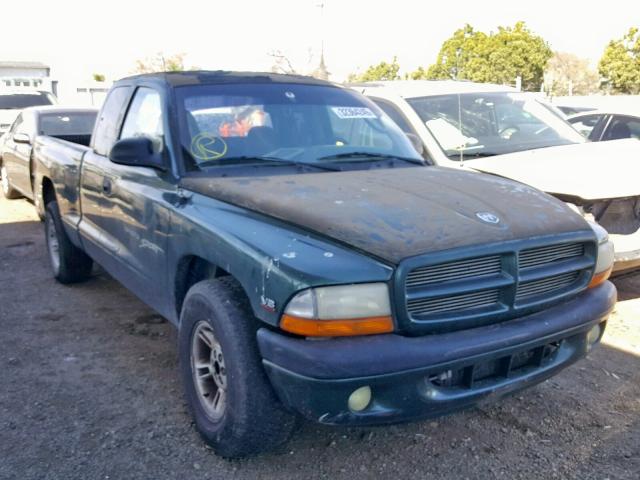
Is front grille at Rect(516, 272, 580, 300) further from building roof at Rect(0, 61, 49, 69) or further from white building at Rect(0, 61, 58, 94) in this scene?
building roof at Rect(0, 61, 49, 69)

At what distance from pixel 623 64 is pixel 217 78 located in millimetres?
31520

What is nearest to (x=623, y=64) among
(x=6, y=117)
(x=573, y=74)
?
(x=573, y=74)

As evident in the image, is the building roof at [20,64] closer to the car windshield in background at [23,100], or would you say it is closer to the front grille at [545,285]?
the car windshield in background at [23,100]

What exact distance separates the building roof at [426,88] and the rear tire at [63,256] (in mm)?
3125

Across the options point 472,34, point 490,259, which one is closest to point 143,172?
point 490,259

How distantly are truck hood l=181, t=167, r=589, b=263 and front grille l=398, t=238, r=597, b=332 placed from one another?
8 centimetres

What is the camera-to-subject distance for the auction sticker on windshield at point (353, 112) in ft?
13.9

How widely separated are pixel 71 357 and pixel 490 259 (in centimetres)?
292

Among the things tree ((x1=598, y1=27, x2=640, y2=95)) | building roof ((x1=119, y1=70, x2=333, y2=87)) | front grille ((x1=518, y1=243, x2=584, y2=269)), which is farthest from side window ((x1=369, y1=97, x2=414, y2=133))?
tree ((x1=598, y1=27, x2=640, y2=95))

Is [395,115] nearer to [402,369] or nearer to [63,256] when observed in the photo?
[63,256]

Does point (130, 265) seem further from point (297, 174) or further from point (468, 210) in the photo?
point (468, 210)

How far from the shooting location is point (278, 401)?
2797 millimetres

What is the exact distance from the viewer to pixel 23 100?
51.3 feet

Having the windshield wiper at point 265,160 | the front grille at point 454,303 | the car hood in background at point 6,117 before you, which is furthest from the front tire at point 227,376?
the car hood in background at point 6,117
